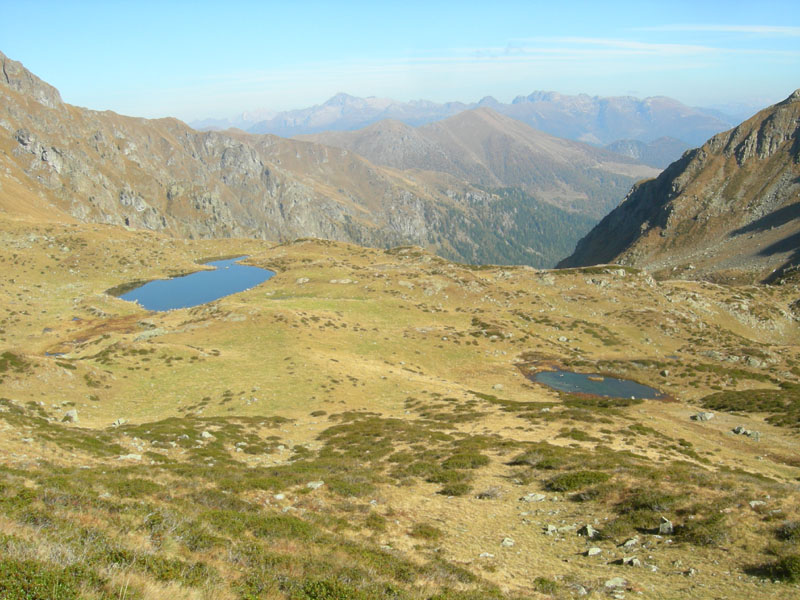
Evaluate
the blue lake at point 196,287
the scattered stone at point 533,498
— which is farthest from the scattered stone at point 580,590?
the blue lake at point 196,287

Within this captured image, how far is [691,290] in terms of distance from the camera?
11488 centimetres

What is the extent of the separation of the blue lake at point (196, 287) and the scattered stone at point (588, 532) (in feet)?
329

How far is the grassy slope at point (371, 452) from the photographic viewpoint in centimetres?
1408

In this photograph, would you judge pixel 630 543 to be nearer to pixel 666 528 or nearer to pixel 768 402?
pixel 666 528

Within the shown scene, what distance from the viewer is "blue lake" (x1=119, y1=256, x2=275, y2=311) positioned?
10738cm

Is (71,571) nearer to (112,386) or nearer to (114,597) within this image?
(114,597)

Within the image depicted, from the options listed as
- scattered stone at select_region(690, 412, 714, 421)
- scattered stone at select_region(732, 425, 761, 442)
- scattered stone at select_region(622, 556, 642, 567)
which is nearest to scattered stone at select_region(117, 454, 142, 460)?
scattered stone at select_region(622, 556, 642, 567)

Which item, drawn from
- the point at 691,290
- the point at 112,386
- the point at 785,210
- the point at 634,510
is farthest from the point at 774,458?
the point at 785,210

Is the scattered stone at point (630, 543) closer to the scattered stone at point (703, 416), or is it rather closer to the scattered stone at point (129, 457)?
the scattered stone at point (129, 457)

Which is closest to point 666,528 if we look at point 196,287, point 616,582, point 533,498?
point 616,582

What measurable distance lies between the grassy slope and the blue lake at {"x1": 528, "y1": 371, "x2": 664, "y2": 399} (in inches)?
121

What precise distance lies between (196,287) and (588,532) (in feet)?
395

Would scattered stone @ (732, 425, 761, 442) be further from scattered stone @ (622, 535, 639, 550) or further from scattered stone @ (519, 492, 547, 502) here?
scattered stone @ (622, 535, 639, 550)

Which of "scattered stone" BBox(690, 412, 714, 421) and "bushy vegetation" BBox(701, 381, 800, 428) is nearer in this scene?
"bushy vegetation" BBox(701, 381, 800, 428)
